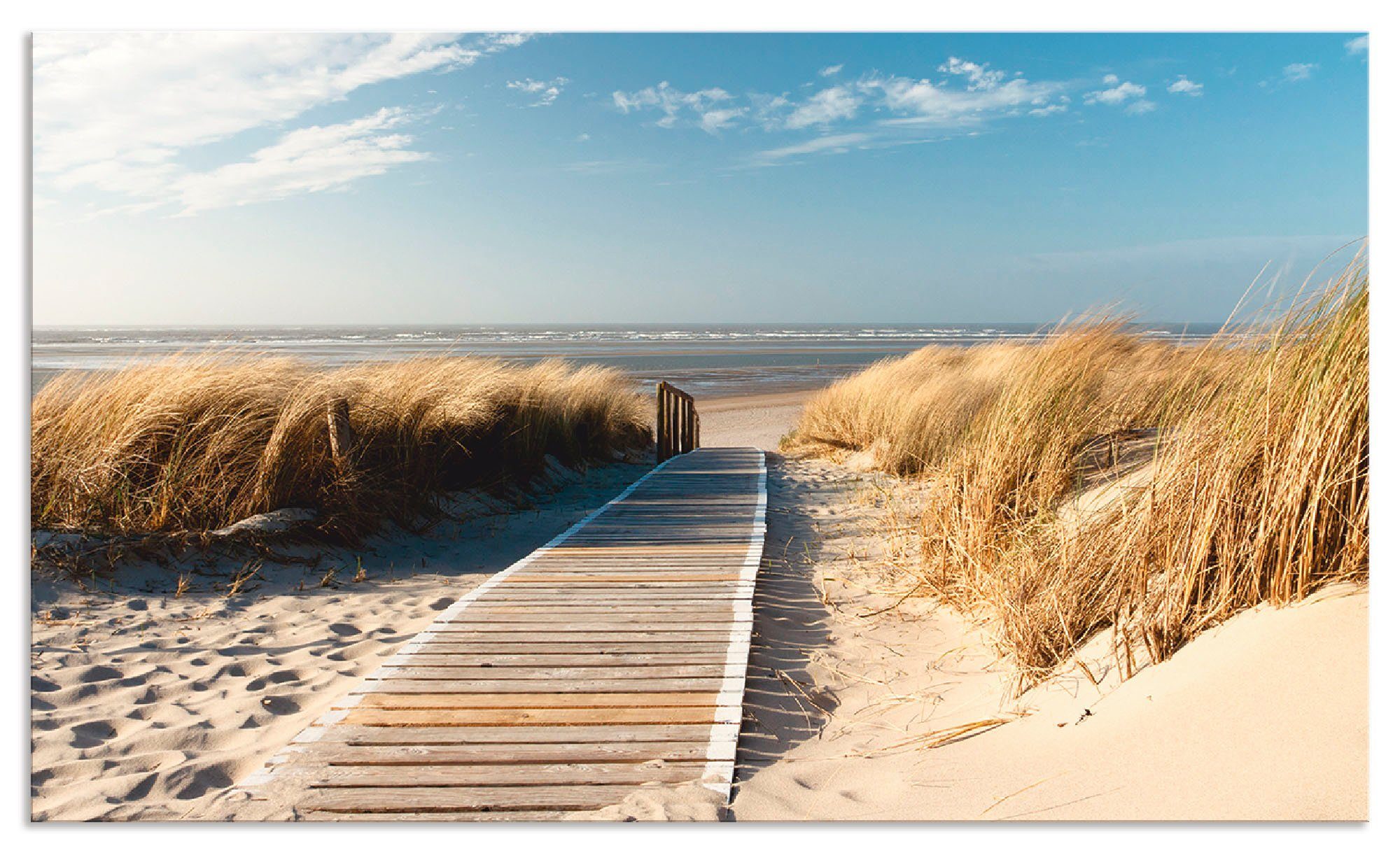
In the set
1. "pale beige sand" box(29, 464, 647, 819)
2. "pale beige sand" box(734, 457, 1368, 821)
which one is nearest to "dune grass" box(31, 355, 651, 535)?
"pale beige sand" box(29, 464, 647, 819)

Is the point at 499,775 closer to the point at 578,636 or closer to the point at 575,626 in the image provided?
the point at 578,636

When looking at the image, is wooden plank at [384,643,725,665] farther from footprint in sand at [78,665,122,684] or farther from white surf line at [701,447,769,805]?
footprint in sand at [78,665,122,684]

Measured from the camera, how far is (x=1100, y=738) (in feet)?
7.22

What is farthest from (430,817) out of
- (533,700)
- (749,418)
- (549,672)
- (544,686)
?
(749,418)

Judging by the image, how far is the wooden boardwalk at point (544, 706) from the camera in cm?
223

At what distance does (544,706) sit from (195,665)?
1.66 metres

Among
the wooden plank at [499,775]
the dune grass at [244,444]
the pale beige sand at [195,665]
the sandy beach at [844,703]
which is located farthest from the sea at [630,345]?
the wooden plank at [499,775]

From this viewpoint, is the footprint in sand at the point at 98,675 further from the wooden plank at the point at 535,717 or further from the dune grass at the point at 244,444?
the dune grass at the point at 244,444

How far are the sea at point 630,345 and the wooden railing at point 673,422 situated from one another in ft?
8.49

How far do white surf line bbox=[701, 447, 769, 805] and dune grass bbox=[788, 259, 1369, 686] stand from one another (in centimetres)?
94

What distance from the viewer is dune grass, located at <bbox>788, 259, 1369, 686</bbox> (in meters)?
2.36

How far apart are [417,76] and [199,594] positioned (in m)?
2.79

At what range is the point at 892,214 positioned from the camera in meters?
5.69
